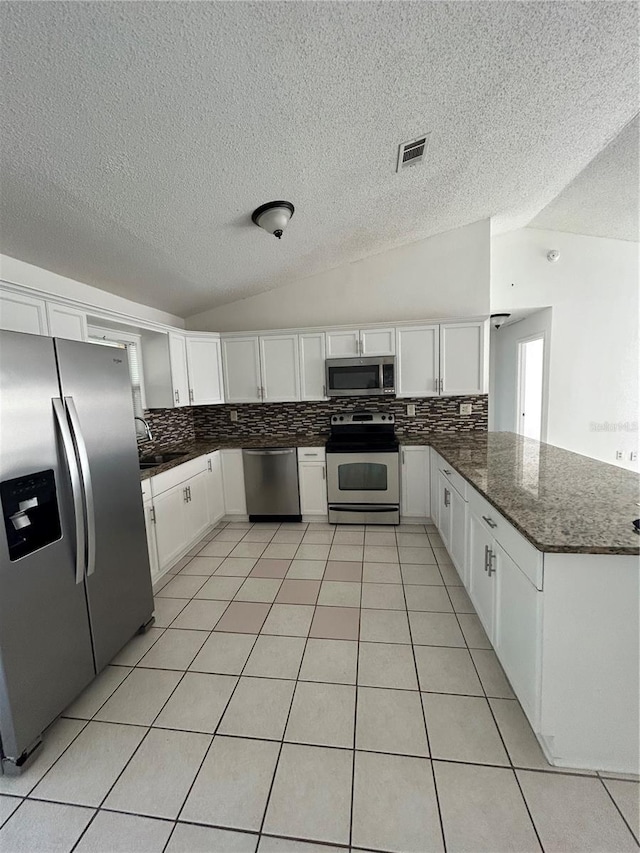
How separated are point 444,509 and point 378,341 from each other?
1.80m

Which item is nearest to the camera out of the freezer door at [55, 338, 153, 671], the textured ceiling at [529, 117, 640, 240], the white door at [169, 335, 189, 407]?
the freezer door at [55, 338, 153, 671]

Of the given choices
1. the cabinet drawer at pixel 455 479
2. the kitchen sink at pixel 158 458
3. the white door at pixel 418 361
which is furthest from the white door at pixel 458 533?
the kitchen sink at pixel 158 458

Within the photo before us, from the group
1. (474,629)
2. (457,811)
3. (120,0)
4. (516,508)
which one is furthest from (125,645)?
(120,0)

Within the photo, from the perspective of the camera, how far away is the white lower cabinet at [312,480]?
12.0 ft

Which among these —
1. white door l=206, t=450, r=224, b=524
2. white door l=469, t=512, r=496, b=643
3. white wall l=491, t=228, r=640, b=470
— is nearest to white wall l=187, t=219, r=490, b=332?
white wall l=491, t=228, r=640, b=470

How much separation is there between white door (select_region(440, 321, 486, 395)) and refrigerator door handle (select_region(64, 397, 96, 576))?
3.17m

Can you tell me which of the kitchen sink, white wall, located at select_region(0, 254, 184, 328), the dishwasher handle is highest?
white wall, located at select_region(0, 254, 184, 328)

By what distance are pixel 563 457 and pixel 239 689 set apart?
240 centimetres

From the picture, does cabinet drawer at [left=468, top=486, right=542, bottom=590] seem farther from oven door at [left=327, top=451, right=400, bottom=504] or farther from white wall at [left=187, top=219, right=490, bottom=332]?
white wall at [left=187, top=219, right=490, bottom=332]

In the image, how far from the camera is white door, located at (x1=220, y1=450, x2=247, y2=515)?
3.79m

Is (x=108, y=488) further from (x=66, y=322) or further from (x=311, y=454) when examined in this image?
(x=311, y=454)

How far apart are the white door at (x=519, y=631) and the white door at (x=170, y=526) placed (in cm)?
233

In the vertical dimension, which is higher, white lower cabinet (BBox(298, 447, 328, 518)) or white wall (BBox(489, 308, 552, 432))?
white wall (BBox(489, 308, 552, 432))

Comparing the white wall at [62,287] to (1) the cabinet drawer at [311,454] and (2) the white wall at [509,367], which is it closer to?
(1) the cabinet drawer at [311,454]
